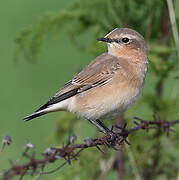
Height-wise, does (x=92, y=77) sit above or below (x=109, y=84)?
above

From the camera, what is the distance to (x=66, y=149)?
3.77m

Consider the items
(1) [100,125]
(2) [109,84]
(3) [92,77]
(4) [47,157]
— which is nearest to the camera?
(4) [47,157]

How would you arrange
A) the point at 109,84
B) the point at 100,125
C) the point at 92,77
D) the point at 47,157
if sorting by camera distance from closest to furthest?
the point at 47,157 < the point at 109,84 < the point at 92,77 < the point at 100,125

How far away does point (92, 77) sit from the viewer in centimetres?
563

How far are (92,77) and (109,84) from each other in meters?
0.23

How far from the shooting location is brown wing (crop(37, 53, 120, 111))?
18.2 feet

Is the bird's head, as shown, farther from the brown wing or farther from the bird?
the brown wing

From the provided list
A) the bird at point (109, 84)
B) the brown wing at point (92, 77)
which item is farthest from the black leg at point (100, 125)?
the brown wing at point (92, 77)

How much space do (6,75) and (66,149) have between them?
7363 millimetres

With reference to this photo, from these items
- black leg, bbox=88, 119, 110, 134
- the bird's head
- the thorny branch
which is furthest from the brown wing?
the thorny branch

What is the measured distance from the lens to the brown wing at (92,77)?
5535 mm

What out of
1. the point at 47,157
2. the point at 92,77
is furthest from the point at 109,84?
the point at 47,157

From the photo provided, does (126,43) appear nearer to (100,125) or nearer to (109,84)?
(109,84)

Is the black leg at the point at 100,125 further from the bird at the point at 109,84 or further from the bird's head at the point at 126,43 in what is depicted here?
the bird's head at the point at 126,43
